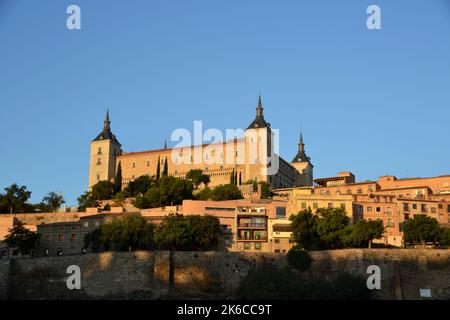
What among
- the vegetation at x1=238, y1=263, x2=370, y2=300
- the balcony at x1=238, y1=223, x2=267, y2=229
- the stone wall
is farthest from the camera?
the balcony at x1=238, y1=223, x2=267, y2=229

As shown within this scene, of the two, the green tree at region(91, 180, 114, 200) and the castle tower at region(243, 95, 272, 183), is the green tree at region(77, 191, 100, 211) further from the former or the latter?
the castle tower at region(243, 95, 272, 183)

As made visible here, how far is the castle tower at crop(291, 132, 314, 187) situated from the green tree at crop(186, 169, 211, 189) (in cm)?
2475

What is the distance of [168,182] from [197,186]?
1534cm

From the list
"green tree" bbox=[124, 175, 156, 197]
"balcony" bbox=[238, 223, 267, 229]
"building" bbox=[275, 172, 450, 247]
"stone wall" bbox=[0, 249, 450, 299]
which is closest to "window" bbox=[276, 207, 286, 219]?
"building" bbox=[275, 172, 450, 247]

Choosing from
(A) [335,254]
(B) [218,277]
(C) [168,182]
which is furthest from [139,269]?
(C) [168,182]

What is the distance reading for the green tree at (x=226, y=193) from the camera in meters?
92.5

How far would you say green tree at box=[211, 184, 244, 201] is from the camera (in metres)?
92.5

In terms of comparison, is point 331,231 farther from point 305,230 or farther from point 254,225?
point 254,225

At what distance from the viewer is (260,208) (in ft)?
261

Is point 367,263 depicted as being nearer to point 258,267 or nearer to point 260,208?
point 258,267

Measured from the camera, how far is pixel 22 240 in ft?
242

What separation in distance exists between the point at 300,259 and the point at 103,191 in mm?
52738

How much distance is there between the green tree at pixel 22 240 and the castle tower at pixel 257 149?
143 feet

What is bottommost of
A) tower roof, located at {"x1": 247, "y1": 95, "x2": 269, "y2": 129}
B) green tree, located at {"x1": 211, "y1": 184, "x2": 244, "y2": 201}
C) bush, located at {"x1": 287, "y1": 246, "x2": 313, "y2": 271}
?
bush, located at {"x1": 287, "y1": 246, "x2": 313, "y2": 271}
